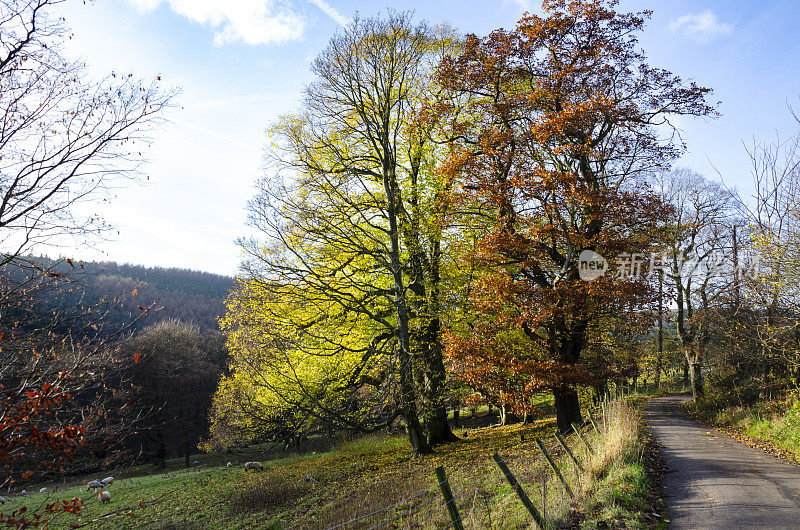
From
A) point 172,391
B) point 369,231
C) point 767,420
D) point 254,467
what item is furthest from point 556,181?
point 172,391

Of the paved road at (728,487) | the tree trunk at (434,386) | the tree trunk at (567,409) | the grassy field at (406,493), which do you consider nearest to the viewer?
the paved road at (728,487)

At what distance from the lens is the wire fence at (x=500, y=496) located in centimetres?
546

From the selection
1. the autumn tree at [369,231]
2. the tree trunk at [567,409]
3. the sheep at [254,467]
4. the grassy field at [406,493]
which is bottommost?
the sheep at [254,467]

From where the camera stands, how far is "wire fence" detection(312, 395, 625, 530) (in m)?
5.46

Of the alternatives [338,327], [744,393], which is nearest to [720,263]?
[744,393]

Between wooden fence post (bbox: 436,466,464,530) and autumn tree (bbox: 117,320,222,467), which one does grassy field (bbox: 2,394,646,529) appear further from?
autumn tree (bbox: 117,320,222,467)

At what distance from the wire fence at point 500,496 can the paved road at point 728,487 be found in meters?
1.44

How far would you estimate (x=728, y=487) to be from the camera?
23.6ft

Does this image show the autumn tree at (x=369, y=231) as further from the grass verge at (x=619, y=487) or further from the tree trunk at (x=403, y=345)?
the grass verge at (x=619, y=487)

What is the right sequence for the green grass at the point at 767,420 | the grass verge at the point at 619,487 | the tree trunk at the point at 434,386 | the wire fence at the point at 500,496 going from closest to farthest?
the wire fence at the point at 500,496 → the grass verge at the point at 619,487 → the green grass at the point at 767,420 → the tree trunk at the point at 434,386

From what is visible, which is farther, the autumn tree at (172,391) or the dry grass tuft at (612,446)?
the autumn tree at (172,391)

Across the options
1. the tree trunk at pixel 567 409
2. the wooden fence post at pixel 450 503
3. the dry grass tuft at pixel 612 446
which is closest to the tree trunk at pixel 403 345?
the tree trunk at pixel 567 409

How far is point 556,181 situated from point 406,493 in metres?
7.89

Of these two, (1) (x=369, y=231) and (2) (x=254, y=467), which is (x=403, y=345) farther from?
(2) (x=254, y=467)
